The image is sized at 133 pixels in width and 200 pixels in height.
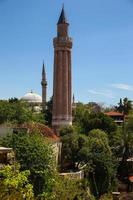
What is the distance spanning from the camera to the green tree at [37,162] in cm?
2095

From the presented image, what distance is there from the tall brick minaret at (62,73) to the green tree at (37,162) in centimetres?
2518

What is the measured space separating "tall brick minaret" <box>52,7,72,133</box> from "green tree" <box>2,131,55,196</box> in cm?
2518

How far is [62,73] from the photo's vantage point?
4784 centimetres

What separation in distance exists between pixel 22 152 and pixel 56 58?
27.1 meters

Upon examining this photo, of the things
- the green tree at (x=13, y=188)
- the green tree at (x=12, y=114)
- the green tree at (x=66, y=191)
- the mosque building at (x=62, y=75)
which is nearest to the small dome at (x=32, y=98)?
the mosque building at (x=62, y=75)

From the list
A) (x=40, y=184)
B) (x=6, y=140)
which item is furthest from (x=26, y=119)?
(x=40, y=184)

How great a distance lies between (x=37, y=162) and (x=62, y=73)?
27192 millimetres

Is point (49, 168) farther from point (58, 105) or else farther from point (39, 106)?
point (39, 106)

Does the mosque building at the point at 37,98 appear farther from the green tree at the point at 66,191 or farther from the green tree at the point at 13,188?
the green tree at the point at 13,188

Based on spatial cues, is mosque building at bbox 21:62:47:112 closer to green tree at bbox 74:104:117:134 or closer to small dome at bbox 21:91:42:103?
small dome at bbox 21:91:42:103

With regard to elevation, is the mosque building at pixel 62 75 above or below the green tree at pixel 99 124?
above

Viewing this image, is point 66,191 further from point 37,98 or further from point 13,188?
point 37,98

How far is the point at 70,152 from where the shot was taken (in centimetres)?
3073

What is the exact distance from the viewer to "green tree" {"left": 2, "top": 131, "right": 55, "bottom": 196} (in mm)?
20953
